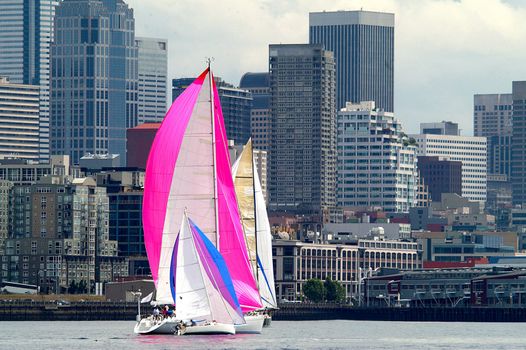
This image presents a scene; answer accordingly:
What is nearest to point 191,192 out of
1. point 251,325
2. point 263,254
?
point 251,325

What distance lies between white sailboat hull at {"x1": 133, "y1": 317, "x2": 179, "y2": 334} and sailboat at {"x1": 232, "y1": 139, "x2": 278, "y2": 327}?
20.5m

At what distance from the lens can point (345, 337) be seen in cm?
17625

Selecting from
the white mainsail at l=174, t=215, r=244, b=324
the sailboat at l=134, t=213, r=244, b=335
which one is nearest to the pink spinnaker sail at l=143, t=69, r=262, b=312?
the sailboat at l=134, t=213, r=244, b=335

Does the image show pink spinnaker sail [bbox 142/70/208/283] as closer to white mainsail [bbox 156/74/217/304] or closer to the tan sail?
white mainsail [bbox 156/74/217/304]

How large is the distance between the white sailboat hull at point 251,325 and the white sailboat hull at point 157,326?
7.49 metres

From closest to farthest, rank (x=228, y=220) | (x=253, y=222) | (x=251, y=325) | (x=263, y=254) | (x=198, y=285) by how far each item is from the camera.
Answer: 1. (x=198, y=285)
2. (x=228, y=220)
3. (x=251, y=325)
4. (x=253, y=222)
5. (x=263, y=254)

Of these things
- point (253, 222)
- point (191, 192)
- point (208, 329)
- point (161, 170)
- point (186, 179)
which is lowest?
point (208, 329)

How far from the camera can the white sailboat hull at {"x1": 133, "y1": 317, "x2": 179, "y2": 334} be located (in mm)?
148188

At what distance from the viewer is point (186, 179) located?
487 ft

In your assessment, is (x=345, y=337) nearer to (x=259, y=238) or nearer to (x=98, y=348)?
(x=259, y=238)

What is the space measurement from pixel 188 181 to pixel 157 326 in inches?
442

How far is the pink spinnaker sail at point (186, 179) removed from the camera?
148 m

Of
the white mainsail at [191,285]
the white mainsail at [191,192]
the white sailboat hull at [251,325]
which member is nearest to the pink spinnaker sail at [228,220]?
the white mainsail at [191,192]

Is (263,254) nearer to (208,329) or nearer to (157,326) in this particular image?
(157,326)
